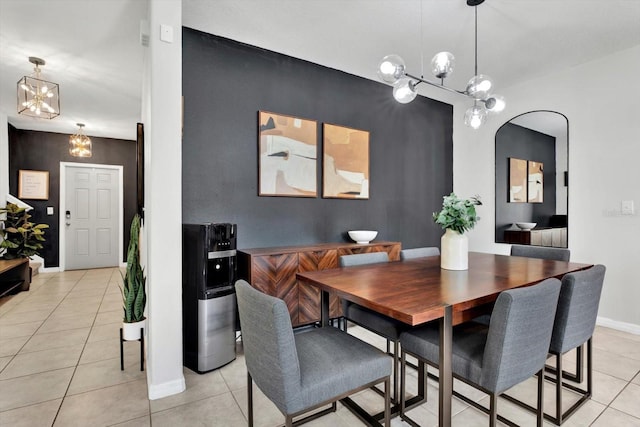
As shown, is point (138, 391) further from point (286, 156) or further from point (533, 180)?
point (533, 180)

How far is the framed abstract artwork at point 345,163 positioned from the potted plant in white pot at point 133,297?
1893 millimetres

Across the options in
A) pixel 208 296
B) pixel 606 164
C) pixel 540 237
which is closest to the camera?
pixel 208 296

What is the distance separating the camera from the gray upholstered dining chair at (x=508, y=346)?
1.32m

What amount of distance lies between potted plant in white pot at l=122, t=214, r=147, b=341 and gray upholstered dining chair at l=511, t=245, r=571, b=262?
10.3ft

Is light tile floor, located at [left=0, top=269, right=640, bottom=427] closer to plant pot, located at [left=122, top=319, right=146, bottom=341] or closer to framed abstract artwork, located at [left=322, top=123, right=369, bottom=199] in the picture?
plant pot, located at [left=122, top=319, right=146, bottom=341]

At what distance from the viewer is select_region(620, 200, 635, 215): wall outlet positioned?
318cm

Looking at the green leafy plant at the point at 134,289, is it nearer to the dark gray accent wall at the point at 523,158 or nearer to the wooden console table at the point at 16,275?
the wooden console table at the point at 16,275

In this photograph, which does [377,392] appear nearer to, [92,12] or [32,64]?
[92,12]

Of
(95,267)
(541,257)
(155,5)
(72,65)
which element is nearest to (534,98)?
(541,257)

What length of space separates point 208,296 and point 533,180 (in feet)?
12.8

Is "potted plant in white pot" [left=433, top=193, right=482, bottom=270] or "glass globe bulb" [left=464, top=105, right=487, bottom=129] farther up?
"glass globe bulb" [left=464, top=105, right=487, bottom=129]

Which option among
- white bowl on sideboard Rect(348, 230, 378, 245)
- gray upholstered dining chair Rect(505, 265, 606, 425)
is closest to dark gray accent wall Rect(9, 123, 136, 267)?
white bowl on sideboard Rect(348, 230, 378, 245)

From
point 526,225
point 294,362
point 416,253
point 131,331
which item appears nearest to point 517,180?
point 526,225

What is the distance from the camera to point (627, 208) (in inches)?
126
